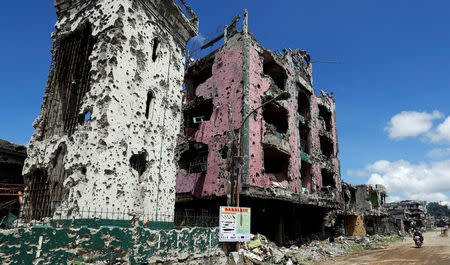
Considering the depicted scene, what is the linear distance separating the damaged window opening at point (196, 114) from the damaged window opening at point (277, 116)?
444cm

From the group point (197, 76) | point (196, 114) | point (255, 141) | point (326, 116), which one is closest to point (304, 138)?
point (326, 116)

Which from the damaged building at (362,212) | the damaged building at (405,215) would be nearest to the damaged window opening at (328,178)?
the damaged building at (362,212)

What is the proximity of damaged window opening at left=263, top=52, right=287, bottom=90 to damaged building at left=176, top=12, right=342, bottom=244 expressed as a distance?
81mm

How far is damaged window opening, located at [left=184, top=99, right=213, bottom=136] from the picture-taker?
20.8 m

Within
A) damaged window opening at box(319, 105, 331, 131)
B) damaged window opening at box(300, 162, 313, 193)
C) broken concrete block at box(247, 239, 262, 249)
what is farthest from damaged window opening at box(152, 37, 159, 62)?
damaged window opening at box(319, 105, 331, 131)

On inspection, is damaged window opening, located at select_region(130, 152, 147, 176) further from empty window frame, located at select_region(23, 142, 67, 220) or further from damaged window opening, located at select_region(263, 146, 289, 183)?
damaged window opening, located at select_region(263, 146, 289, 183)

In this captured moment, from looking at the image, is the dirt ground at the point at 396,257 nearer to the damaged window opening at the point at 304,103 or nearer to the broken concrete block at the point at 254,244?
the broken concrete block at the point at 254,244

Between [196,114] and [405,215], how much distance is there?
5279 cm

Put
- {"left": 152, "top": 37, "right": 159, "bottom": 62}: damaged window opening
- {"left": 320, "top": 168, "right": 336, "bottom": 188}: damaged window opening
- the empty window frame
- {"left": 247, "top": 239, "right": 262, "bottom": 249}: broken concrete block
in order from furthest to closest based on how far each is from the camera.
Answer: {"left": 320, "top": 168, "right": 336, "bottom": 188}: damaged window opening → {"left": 247, "top": 239, "right": 262, "bottom": 249}: broken concrete block → {"left": 152, "top": 37, "right": 159, "bottom": 62}: damaged window opening → the empty window frame

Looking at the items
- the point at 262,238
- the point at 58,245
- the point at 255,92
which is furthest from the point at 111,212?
the point at 255,92

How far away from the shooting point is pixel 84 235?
6.24m

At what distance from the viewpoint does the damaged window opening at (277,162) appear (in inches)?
782

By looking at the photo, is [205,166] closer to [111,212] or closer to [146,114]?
[146,114]

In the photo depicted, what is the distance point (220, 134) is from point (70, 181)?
1094 cm
